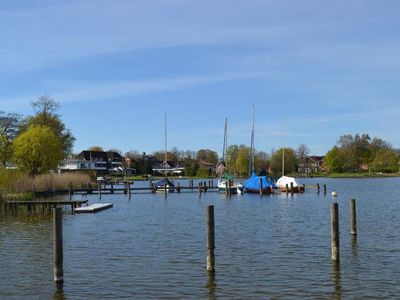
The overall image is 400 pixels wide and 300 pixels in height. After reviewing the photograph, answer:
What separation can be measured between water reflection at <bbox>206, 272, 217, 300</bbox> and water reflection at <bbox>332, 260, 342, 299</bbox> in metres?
3.73

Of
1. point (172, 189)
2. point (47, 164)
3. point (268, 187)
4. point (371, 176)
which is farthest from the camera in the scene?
point (371, 176)

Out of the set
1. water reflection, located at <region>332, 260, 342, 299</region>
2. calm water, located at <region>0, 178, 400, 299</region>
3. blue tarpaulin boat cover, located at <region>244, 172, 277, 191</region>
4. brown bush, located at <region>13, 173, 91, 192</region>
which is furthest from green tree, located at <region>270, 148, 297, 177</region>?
water reflection, located at <region>332, 260, 342, 299</region>

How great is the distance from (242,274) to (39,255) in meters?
10.3

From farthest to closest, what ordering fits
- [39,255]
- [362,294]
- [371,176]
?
[371,176] → [39,255] → [362,294]

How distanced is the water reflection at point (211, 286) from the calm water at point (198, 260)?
0.11 ft

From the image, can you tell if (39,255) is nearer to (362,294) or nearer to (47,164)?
(362,294)

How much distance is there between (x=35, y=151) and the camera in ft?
237

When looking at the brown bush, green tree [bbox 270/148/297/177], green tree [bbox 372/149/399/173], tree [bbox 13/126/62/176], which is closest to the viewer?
the brown bush

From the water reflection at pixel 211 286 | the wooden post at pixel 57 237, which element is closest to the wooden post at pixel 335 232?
the water reflection at pixel 211 286

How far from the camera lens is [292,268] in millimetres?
22203

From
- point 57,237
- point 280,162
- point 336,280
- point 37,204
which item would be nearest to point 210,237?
point 336,280

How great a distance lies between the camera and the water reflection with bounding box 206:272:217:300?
1815 centimetres

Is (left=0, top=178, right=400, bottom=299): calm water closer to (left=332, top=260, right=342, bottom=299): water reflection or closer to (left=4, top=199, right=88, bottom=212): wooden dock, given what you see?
(left=332, top=260, right=342, bottom=299): water reflection

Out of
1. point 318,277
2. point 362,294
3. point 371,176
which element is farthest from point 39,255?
point 371,176
